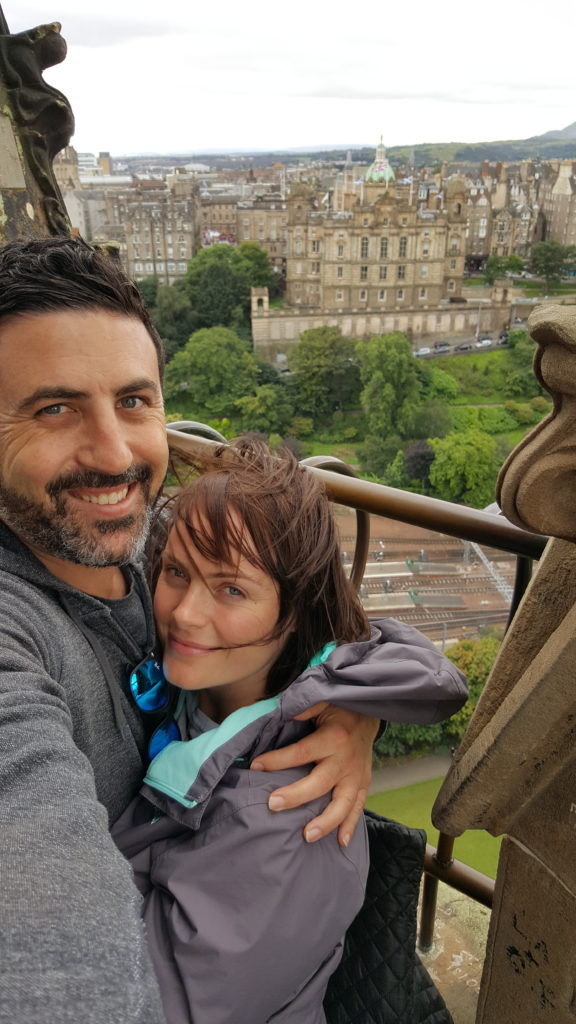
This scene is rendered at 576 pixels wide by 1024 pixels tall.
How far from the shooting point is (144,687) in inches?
35.9

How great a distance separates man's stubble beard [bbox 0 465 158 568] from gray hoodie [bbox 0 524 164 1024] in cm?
2

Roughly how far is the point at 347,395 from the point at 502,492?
2272cm

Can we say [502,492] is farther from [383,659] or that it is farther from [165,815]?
[165,815]

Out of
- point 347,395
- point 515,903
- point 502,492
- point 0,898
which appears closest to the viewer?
point 0,898

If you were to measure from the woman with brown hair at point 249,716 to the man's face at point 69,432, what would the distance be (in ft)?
0.31

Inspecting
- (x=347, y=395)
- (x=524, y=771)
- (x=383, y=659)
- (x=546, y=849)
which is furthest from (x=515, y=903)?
(x=347, y=395)

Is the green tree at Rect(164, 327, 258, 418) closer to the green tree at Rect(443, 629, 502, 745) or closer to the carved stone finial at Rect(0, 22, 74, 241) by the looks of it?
the green tree at Rect(443, 629, 502, 745)

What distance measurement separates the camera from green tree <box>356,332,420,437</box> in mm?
21344

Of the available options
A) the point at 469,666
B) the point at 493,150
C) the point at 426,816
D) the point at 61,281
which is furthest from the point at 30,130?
the point at 493,150

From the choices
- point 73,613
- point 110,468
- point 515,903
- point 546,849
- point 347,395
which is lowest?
point 347,395

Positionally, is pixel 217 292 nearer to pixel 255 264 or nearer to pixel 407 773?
pixel 255 264

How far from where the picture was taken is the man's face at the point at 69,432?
2.72ft

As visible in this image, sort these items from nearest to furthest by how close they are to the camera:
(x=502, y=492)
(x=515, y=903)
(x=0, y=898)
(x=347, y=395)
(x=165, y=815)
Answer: (x=0, y=898), (x=502, y=492), (x=165, y=815), (x=515, y=903), (x=347, y=395)

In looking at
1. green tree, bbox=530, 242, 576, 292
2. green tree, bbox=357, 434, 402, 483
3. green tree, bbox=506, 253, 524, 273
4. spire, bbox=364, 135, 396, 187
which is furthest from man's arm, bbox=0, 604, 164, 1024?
spire, bbox=364, 135, 396, 187
